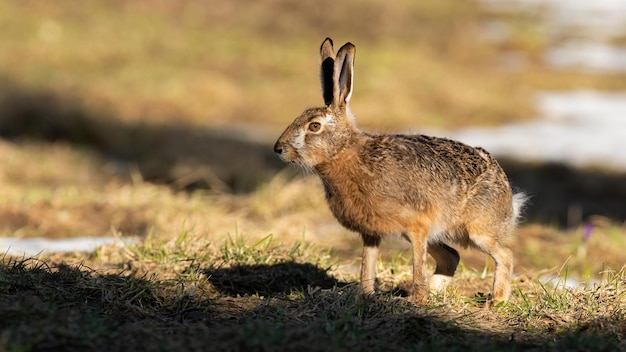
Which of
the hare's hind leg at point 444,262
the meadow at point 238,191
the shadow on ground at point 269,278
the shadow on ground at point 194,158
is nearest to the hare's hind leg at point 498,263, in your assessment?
the meadow at point 238,191

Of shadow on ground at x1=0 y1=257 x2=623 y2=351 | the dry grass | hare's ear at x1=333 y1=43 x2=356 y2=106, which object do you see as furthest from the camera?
the dry grass

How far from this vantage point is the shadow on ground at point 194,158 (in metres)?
10.9

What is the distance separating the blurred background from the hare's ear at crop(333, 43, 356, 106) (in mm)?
829

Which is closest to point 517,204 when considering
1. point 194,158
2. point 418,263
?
point 418,263

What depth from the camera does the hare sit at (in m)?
5.23

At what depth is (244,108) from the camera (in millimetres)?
16453

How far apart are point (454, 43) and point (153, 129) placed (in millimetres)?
14079

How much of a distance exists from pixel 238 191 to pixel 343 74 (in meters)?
5.37

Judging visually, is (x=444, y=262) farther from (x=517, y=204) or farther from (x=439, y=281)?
Answer: (x=517, y=204)

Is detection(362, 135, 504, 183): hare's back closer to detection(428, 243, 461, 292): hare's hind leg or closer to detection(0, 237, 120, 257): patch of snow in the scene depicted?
detection(428, 243, 461, 292): hare's hind leg

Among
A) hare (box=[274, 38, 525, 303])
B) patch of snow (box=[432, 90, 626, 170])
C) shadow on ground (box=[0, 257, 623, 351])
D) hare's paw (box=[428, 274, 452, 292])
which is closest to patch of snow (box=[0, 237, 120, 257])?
shadow on ground (box=[0, 257, 623, 351])

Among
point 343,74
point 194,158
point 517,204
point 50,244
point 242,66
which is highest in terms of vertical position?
point 242,66

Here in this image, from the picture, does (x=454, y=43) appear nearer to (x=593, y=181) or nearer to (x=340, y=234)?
(x=593, y=181)

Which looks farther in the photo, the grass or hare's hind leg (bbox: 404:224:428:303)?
hare's hind leg (bbox: 404:224:428:303)
